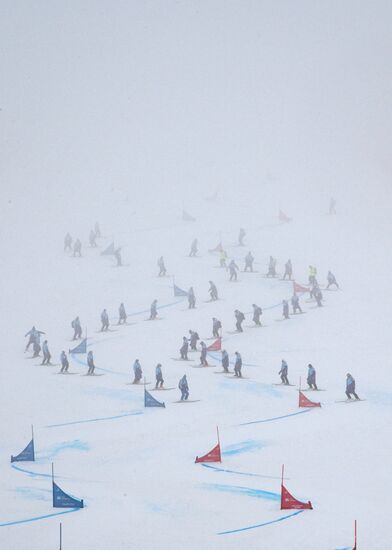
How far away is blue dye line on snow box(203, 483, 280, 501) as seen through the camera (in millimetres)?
23812

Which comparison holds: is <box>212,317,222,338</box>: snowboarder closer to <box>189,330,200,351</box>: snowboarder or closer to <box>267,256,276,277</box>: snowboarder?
<box>189,330,200,351</box>: snowboarder

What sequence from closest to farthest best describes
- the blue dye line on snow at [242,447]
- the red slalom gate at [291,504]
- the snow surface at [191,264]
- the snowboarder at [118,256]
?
the red slalom gate at [291,504]
the snow surface at [191,264]
the blue dye line on snow at [242,447]
the snowboarder at [118,256]

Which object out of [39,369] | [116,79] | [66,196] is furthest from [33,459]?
[116,79]

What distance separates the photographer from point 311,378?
33.5 metres

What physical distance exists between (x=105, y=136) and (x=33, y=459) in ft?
254

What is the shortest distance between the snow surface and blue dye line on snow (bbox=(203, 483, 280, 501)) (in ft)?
0.26

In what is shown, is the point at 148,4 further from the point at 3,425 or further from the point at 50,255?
the point at 3,425

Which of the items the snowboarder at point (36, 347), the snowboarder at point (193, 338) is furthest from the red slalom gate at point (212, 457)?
the snowboarder at point (36, 347)

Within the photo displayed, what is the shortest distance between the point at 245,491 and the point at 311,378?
974 cm

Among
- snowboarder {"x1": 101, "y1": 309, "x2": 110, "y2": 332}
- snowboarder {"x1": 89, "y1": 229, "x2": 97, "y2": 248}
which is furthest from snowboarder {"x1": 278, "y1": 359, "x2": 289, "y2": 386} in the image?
snowboarder {"x1": 89, "y1": 229, "x2": 97, "y2": 248}

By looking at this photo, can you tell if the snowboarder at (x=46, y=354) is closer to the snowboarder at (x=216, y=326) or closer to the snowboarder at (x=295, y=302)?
the snowboarder at (x=216, y=326)

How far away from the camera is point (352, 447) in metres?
27.5

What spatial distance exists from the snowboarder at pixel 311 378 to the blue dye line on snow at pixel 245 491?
918cm

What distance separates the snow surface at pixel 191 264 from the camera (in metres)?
24.1
